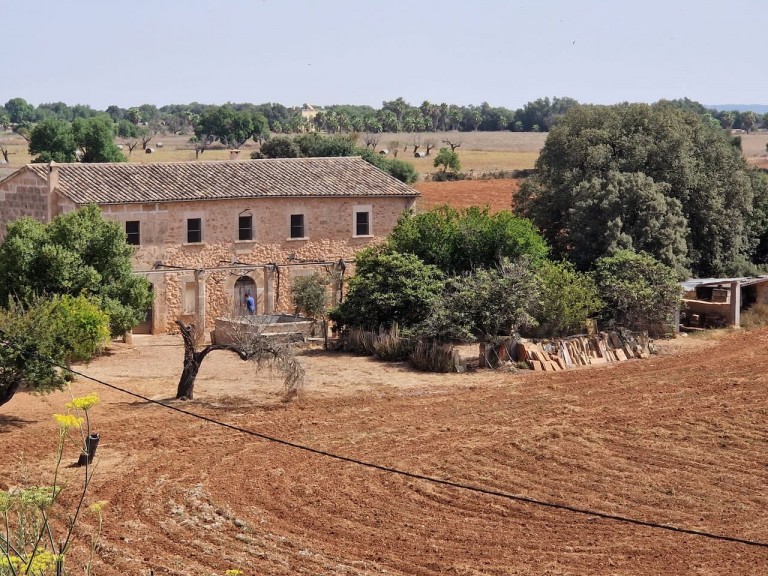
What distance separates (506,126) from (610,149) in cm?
11018

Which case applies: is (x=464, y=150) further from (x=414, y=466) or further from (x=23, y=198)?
(x=414, y=466)

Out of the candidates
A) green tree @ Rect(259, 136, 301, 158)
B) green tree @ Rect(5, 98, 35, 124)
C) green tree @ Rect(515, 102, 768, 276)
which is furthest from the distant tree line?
green tree @ Rect(515, 102, 768, 276)

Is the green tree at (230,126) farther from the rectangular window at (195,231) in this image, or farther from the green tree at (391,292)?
the green tree at (391,292)

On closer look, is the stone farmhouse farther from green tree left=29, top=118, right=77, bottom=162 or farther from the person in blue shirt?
green tree left=29, top=118, right=77, bottom=162

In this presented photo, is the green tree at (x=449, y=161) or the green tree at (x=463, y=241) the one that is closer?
the green tree at (x=463, y=241)

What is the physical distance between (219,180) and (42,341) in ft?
49.3

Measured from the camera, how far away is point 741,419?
27703mm

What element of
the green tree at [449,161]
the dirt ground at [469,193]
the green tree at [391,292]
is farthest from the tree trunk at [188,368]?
the green tree at [449,161]

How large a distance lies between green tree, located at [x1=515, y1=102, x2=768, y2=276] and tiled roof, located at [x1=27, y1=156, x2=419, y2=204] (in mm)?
6260

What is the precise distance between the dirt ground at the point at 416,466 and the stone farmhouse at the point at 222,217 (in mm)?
4366

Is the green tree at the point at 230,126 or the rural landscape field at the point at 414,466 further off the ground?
the green tree at the point at 230,126

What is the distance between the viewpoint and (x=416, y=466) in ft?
76.5

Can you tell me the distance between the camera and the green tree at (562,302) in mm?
34656

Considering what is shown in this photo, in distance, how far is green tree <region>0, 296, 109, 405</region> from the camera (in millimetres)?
24844
